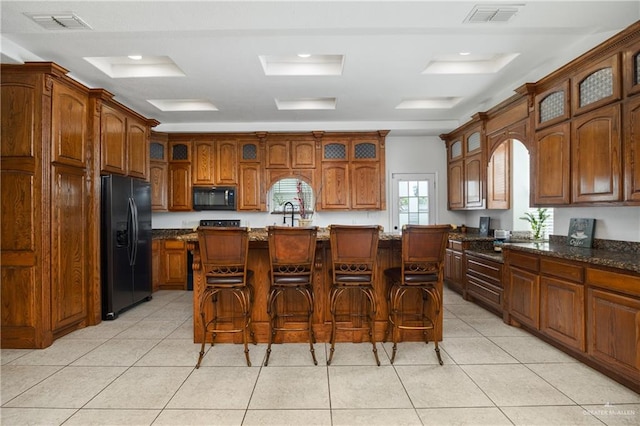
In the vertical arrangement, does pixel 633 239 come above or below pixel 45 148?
below

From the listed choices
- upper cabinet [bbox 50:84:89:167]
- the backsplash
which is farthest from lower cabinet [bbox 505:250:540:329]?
upper cabinet [bbox 50:84:89:167]

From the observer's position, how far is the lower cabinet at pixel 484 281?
12.1ft

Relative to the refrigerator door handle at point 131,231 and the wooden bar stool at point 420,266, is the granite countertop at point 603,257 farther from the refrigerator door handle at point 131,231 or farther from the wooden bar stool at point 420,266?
the refrigerator door handle at point 131,231

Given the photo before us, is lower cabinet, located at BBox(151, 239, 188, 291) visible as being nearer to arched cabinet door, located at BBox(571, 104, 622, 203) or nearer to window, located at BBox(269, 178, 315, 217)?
window, located at BBox(269, 178, 315, 217)

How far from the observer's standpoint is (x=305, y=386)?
2291 millimetres

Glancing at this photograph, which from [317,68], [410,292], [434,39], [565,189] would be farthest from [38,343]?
[565,189]

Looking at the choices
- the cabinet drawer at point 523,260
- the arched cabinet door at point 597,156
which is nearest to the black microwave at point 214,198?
the cabinet drawer at point 523,260

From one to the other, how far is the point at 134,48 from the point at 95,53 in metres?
0.44

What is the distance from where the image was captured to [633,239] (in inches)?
107

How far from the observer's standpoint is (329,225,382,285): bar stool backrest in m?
2.52

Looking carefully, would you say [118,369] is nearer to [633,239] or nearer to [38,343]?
[38,343]

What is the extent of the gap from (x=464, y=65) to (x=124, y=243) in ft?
15.0

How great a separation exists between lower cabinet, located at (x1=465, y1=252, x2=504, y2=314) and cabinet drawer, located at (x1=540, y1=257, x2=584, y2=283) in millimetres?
734

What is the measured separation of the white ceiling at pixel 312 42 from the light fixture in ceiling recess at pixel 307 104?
241 mm
